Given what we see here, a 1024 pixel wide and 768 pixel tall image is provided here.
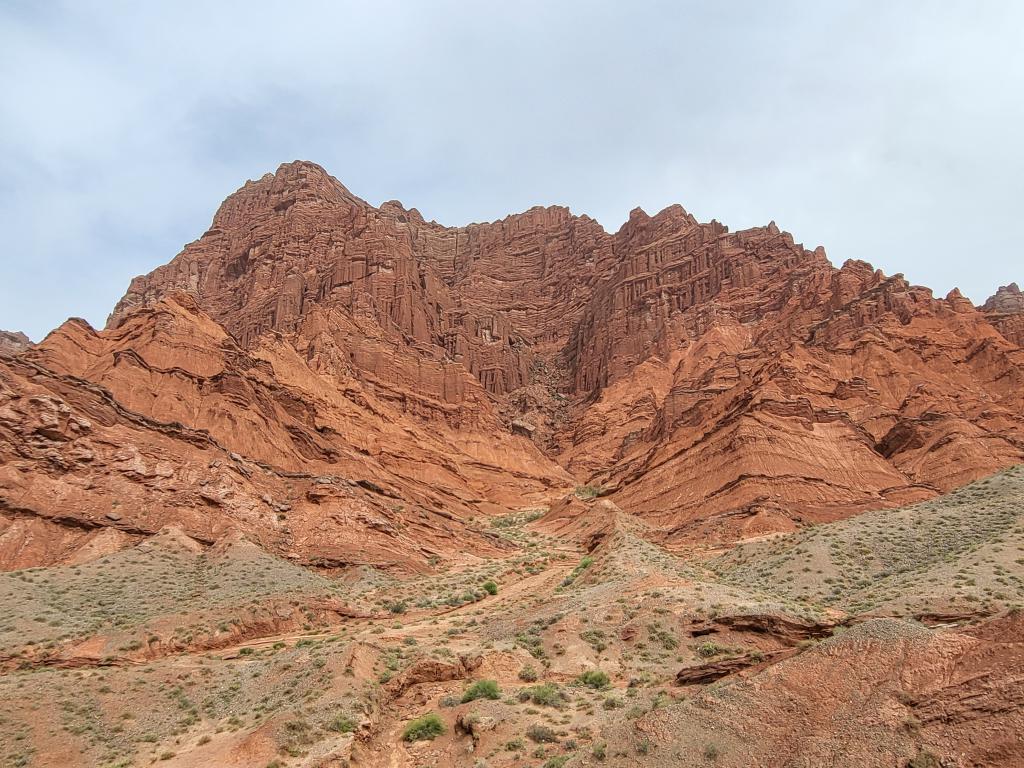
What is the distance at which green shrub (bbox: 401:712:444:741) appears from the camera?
58.9 ft

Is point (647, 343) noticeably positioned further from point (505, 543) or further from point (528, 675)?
point (528, 675)

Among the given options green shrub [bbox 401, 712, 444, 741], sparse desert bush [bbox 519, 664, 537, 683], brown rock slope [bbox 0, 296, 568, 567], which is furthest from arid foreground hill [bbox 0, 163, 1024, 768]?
sparse desert bush [bbox 519, 664, 537, 683]

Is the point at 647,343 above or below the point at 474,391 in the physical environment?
above

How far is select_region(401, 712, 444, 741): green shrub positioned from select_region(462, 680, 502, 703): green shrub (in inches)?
54.1

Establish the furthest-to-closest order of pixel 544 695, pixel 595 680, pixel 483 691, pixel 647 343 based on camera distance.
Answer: pixel 647 343 < pixel 595 680 < pixel 483 691 < pixel 544 695

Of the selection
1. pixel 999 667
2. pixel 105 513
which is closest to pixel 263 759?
pixel 999 667

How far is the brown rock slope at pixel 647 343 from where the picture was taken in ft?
181

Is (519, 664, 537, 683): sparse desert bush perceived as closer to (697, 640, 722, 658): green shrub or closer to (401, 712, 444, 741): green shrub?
(401, 712, 444, 741): green shrub

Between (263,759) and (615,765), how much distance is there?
25.9 ft

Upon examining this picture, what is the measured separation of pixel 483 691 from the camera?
64.4 ft

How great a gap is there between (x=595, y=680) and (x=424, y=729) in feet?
16.1

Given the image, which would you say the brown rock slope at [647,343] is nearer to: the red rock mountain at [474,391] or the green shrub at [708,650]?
the red rock mountain at [474,391]

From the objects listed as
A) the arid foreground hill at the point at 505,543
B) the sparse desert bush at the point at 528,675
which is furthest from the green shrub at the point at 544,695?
the sparse desert bush at the point at 528,675

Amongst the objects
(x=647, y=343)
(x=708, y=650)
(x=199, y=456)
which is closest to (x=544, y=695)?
(x=708, y=650)
